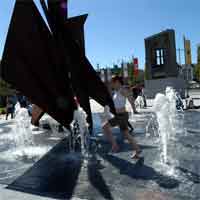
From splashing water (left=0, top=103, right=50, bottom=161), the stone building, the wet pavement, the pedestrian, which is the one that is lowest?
the wet pavement

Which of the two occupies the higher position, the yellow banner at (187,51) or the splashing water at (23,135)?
the yellow banner at (187,51)

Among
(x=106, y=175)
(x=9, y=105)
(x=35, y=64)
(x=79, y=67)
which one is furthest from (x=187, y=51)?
(x=106, y=175)

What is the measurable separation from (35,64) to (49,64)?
369 millimetres

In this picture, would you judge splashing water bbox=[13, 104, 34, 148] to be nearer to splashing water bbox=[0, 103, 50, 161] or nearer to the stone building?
splashing water bbox=[0, 103, 50, 161]

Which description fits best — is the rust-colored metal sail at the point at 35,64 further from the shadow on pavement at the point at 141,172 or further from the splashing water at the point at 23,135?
the shadow on pavement at the point at 141,172

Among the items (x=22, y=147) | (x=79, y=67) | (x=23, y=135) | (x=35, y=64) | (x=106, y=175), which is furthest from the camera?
(x=23, y=135)

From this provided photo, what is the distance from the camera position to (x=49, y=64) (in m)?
5.88

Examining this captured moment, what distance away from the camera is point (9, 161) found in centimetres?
531

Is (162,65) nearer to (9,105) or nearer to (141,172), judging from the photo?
(9,105)

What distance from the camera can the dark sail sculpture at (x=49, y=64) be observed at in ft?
16.9

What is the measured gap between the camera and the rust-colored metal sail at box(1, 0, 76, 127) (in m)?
5.10

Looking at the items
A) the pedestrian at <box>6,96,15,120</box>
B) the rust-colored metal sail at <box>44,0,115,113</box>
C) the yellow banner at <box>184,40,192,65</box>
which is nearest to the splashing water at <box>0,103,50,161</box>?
the rust-colored metal sail at <box>44,0,115,113</box>

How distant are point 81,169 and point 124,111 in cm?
130

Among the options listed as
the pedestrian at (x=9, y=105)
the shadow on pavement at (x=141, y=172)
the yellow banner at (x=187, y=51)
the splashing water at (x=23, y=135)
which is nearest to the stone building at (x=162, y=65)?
the yellow banner at (x=187, y=51)
